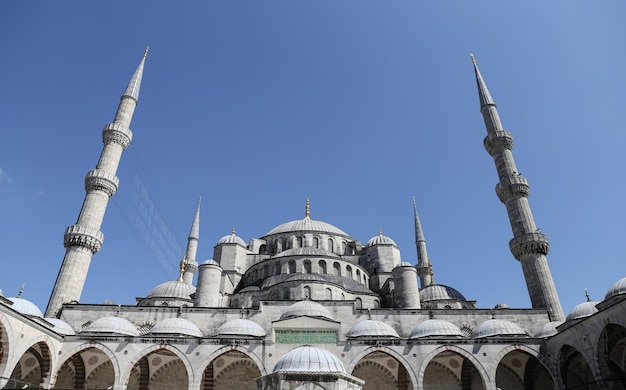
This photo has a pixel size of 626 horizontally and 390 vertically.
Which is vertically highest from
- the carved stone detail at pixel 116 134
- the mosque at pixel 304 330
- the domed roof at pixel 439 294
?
the carved stone detail at pixel 116 134

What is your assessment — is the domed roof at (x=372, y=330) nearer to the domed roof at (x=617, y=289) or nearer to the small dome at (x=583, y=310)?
the small dome at (x=583, y=310)

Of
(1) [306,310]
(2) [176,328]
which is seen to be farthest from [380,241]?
(2) [176,328]

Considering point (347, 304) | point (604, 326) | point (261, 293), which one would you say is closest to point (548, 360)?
point (604, 326)

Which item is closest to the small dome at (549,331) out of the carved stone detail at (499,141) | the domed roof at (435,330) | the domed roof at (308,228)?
the domed roof at (435,330)

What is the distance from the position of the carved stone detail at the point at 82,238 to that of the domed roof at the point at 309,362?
1805 centimetres

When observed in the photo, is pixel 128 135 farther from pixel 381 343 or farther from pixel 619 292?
pixel 619 292

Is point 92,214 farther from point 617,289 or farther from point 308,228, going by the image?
point 617,289

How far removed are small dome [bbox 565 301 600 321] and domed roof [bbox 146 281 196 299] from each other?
19670 mm

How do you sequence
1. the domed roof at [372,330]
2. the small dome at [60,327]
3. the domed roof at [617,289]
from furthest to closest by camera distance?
the domed roof at [372,330], the small dome at [60,327], the domed roof at [617,289]

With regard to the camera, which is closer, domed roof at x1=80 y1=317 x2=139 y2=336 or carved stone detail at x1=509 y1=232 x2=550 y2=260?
domed roof at x1=80 y1=317 x2=139 y2=336

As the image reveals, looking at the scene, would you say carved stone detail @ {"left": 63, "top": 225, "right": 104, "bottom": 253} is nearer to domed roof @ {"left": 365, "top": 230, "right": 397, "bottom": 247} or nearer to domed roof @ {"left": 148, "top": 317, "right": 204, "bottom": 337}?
domed roof @ {"left": 148, "top": 317, "right": 204, "bottom": 337}

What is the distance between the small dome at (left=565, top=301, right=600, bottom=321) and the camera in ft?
56.8

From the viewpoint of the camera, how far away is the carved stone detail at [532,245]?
2258 cm

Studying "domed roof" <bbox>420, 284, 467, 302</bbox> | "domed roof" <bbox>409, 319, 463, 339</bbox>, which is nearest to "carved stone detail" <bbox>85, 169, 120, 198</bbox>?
"domed roof" <bbox>409, 319, 463, 339</bbox>
